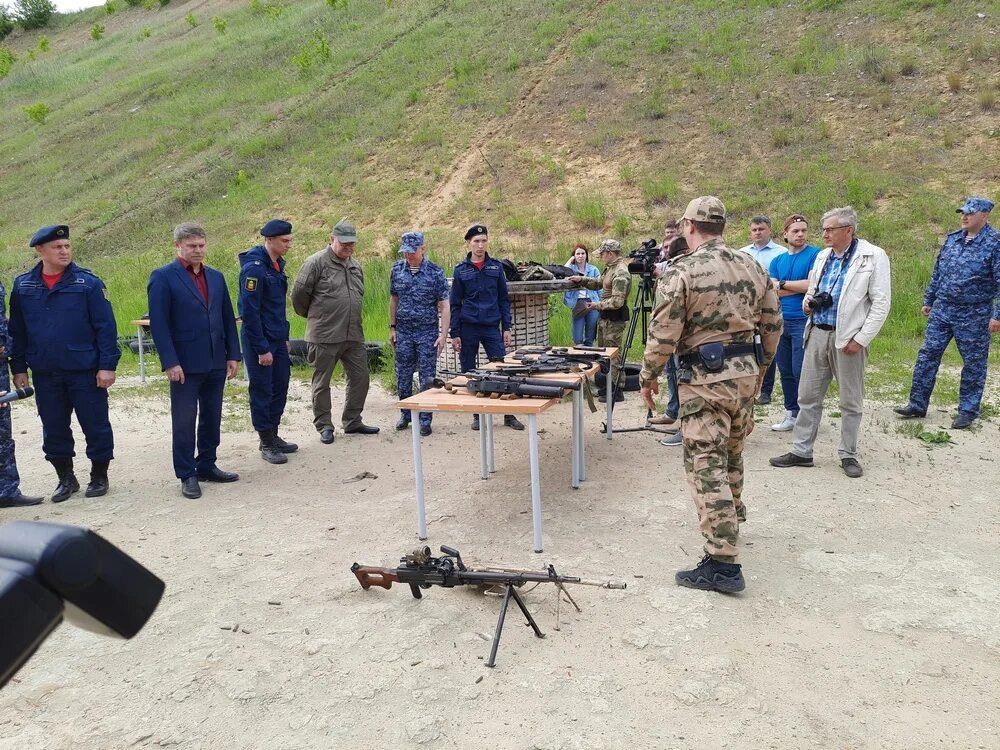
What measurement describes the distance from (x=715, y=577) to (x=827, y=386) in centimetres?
243

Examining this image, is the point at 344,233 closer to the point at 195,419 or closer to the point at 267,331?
the point at 267,331

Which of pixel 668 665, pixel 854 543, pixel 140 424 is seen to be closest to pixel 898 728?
pixel 668 665

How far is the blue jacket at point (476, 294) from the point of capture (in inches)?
268

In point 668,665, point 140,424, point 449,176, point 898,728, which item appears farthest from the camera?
point 449,176

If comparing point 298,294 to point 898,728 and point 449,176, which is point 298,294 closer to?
point 898,728

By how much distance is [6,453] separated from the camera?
5.32 meters

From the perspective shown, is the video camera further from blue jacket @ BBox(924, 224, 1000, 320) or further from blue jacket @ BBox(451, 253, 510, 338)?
blue jacket @ BBox(924, 224, 1000, 320)

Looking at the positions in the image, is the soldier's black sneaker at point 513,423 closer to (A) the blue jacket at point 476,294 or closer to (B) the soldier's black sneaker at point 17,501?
(A) the blue jacket at point 476,294

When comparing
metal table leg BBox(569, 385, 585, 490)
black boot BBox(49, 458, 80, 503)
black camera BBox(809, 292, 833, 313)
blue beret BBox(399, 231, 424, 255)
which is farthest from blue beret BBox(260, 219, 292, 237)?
black camera BBox(809, 292, 833, 313)

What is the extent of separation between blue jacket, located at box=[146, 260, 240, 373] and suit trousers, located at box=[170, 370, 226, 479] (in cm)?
13

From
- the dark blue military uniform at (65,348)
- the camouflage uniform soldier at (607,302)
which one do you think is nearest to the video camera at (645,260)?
the camouflage uniform soldier at (607,302)

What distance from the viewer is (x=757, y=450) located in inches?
242

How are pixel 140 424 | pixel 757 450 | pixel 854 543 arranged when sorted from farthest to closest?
pixel 140 424 → pixel 757 450 → pixel 854 543

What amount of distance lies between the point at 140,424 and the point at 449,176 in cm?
1400
